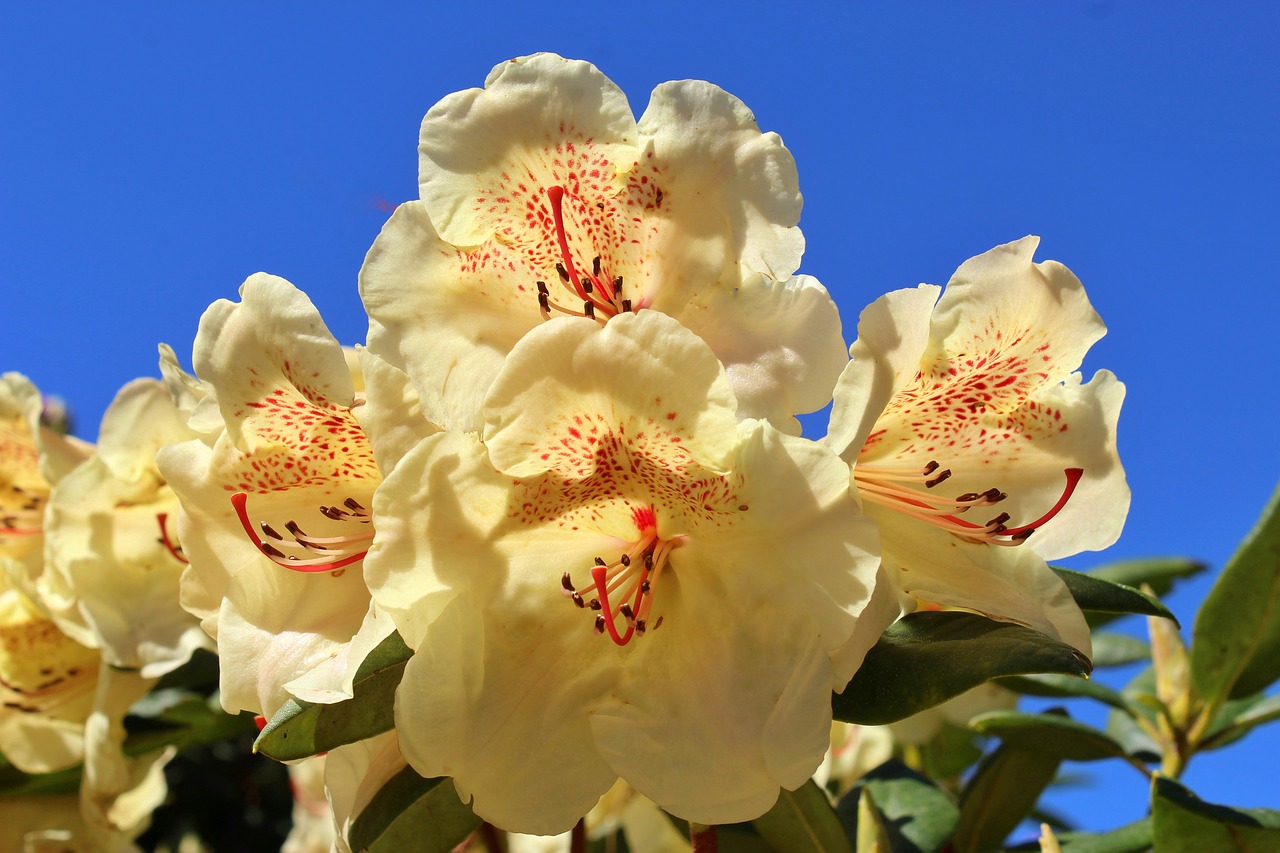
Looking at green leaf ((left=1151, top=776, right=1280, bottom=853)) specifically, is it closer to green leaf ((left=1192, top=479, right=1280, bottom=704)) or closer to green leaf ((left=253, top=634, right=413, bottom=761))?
green leaf ((left=1192, top=479, right=1280, bottom=704))

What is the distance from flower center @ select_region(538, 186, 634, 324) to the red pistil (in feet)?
2.98

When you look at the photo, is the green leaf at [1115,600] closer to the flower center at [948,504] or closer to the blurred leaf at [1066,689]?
the flower center at [948,504]

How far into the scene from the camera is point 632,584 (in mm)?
1024

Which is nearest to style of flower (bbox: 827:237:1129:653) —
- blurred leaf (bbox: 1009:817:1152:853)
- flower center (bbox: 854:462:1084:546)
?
flower center (bbox: 854:462:1084:546)

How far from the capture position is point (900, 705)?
0.94 meters

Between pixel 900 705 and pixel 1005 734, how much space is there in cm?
72

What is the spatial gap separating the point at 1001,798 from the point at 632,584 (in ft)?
3.03

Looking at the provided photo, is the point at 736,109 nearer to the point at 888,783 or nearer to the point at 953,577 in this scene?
the point at 953,577

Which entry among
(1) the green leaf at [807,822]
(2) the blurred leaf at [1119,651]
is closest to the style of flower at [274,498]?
(1) the green leaf at [807,822]

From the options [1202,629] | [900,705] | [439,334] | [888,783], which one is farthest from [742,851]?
[439,334]

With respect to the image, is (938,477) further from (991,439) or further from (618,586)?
(618,586)

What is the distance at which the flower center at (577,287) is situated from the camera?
40.7 inches

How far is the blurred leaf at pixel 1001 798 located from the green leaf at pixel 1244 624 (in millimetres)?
265

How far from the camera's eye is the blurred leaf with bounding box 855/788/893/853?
1224 mm
